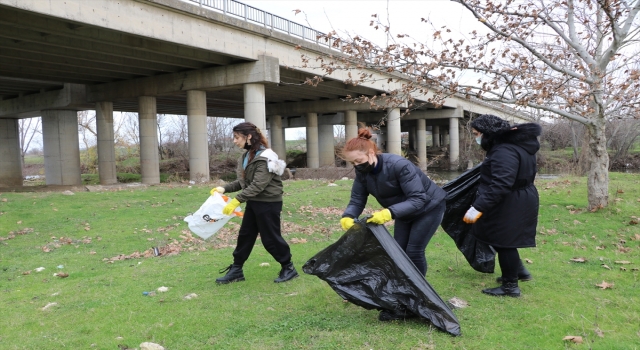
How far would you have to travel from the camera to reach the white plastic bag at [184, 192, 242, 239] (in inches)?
204

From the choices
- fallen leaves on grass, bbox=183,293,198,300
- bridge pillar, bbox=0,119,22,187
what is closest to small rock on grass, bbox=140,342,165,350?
fallen leaves on grass, bbox=183,293,198,300

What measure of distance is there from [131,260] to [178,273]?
5.37 ft

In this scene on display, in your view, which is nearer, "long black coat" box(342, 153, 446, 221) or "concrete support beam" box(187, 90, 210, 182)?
"long black coat" box(342, 153, 446, 221)

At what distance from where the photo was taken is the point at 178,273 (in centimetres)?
611

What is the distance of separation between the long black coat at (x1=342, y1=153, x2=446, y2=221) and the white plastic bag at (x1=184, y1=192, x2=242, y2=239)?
5.07 feet

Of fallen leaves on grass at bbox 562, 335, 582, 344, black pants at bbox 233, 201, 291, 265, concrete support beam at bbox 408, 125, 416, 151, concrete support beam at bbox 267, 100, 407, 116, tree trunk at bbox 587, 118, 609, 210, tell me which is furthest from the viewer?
concrete support beam at bbox 408, 125, 416, 151

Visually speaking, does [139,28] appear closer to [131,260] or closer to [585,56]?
[131,260]

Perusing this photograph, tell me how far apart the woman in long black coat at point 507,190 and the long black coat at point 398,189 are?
1.50 feet

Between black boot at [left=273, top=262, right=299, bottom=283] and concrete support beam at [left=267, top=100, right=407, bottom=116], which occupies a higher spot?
concrete support beam at [left=267, top=100, right=407, bottom=116]

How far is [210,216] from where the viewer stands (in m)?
5.19

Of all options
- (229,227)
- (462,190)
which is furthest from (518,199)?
(229,227)

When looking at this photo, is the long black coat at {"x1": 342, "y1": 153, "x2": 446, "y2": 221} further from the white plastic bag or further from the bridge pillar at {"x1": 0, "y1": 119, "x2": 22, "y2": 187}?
the bridge pillar at {"x1": 0, "y1": 119, "x2": 22, "y2": 187}

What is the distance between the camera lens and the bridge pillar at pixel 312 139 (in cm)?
3650

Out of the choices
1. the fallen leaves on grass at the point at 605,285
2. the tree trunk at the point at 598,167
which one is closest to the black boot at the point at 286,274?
the fallen leaves on grass at the point at 605,285
